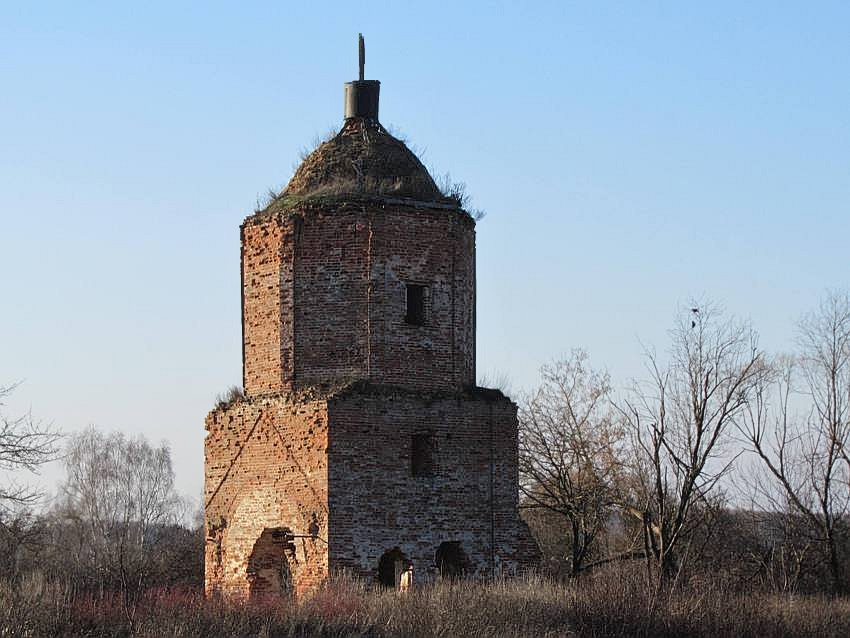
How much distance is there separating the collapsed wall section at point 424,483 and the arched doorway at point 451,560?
13 millimetres

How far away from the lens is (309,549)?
1752 centimetres

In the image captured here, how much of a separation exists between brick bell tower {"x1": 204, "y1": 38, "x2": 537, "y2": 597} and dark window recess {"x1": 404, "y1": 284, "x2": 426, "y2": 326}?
0.09 feet

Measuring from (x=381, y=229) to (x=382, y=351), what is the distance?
161cm

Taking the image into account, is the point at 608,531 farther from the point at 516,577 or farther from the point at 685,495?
the point at 516,577

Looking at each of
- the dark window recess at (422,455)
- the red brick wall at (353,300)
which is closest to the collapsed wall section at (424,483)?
the dark window recess at (422,455)

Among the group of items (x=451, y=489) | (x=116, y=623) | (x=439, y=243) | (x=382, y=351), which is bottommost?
(x=116, y=623)

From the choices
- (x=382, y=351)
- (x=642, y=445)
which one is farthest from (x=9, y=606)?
(x=642, y=445)

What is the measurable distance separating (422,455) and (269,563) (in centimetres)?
241

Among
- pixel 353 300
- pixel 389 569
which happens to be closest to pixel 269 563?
pixel 389 569

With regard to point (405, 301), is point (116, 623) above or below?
below

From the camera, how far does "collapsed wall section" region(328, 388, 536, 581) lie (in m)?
17.5

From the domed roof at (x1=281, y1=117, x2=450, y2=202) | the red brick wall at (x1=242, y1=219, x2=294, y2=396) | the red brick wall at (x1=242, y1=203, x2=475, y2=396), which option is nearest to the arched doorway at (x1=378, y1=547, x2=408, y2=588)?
the red brick wall at (x1=242, y1=203, x2=475, y2=396)

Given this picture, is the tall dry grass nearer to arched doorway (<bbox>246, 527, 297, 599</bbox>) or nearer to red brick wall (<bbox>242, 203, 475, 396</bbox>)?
arched doorway (<bbox>246, 527, 297, 599</bbox>)

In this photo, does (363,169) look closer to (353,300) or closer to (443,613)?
(353,300)
